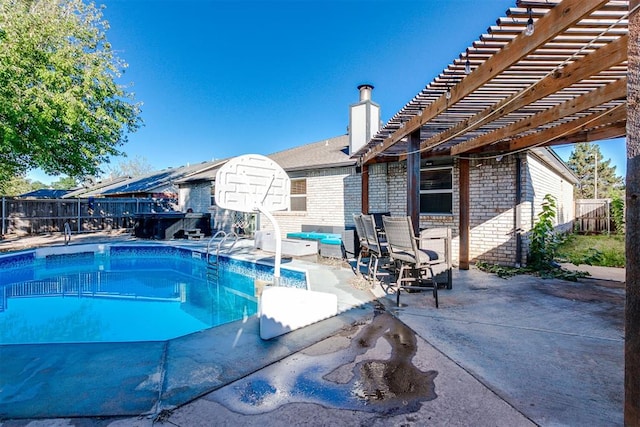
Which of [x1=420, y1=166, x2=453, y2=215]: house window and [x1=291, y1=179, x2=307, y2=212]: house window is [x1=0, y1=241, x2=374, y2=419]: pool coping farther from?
[x1=291, y1=179, x2=307, y2=212]: house window

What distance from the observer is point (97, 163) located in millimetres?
13656

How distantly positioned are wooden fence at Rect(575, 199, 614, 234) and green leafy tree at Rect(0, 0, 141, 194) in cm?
2073

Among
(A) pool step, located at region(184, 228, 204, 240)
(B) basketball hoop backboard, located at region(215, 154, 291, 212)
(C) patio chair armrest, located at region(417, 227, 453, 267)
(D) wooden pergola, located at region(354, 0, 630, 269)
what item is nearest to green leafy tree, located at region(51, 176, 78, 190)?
(A) pool step, located at region(184, 228, 204, 240)

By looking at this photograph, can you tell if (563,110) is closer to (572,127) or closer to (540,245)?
(572,127)

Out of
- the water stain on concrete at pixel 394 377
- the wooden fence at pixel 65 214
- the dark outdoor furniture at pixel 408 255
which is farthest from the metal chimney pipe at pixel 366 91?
the wooden fence at pixel 65 214

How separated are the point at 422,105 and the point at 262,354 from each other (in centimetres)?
418

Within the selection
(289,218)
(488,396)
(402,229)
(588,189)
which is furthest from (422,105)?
(588,189)

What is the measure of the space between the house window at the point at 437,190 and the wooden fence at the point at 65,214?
1546 cm

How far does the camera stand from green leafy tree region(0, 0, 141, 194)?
9852 mm

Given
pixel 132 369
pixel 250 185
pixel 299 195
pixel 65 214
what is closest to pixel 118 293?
pixel 250 185

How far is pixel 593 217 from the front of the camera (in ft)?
47.0

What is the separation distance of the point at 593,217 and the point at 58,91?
22023 mm

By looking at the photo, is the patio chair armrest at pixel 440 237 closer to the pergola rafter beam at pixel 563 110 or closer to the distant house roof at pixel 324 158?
the pergola rafter beam at pixel 563 110

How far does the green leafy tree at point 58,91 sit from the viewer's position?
985cm
